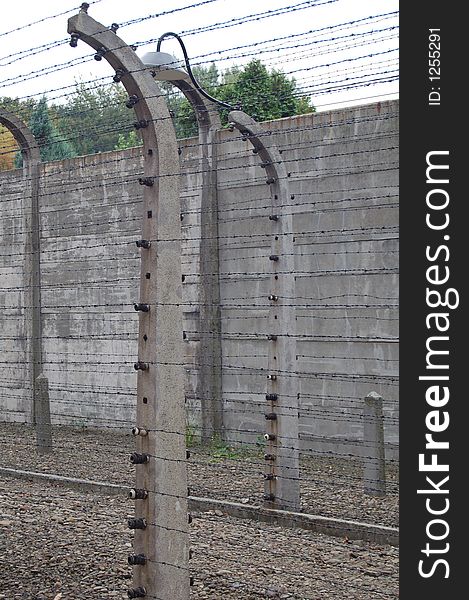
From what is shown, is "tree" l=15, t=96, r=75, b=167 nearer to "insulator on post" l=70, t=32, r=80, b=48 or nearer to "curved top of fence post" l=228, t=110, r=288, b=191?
"curved top of fence post" l=228, t=110, r=288, b=191

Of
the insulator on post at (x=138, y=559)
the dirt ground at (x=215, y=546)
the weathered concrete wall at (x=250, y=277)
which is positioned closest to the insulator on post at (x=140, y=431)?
the insulator on post at (x=138, y=559)

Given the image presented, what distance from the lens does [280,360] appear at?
737 centimetres

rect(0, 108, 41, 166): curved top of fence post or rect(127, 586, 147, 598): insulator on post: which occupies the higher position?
rect(0, 108, 41, 166): curved top of fence post

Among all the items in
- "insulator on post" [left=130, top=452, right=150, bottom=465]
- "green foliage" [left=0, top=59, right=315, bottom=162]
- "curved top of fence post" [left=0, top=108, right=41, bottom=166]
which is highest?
"green foliage" [left=0, top=59, right=315, bottom=162]

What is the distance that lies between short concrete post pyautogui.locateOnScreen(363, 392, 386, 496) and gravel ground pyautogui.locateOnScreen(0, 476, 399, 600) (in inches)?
42.2

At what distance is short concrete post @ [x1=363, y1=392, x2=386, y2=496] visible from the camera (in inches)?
305

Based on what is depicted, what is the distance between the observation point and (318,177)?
9.64 meters

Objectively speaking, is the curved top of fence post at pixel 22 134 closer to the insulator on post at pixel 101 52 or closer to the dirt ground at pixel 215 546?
the dirt ground at pixel 215 546

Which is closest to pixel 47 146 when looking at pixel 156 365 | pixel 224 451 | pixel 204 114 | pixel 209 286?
pixel 204 114

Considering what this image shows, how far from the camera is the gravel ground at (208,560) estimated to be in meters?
5.54

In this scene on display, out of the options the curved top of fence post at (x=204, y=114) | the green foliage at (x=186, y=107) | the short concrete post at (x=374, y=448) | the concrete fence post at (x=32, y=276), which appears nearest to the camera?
the short concrete post at (x=374, y=448)

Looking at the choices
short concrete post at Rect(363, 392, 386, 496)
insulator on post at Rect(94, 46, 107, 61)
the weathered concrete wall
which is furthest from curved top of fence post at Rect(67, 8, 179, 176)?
short concrete post at Rect(363, 392, 386, 496)

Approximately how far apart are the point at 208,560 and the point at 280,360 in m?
1.74

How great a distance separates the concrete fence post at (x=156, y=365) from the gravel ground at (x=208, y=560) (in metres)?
0.76
